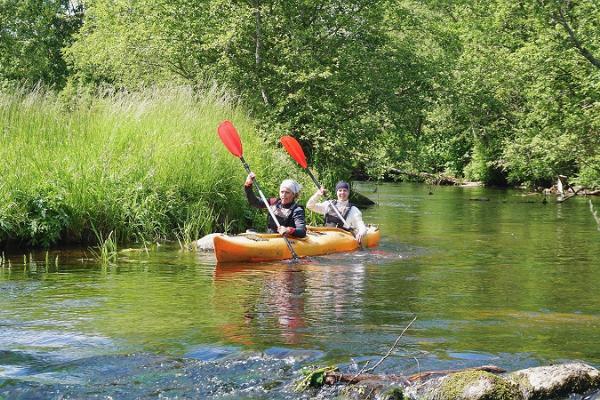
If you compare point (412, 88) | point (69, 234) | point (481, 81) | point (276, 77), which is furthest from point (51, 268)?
point (481, 81)

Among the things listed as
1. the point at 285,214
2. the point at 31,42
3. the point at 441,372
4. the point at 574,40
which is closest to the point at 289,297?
the point at 441,372

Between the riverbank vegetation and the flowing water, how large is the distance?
90cm

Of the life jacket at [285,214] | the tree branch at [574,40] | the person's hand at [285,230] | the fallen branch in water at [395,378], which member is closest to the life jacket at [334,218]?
the life jacket at [285,214]

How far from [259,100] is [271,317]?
12.5 metres

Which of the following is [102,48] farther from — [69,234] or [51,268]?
[51,268]

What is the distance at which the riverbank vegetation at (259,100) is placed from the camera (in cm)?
1060

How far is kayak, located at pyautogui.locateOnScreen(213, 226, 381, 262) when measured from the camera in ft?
31.1

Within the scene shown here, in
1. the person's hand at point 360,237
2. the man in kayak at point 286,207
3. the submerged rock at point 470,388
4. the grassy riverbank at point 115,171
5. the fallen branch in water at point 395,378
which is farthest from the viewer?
the person's hand at point 360,237

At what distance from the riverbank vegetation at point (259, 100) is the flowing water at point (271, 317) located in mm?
900

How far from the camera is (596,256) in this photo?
11016 millimetres

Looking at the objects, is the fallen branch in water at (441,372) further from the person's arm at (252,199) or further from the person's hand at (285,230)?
the person's arm at (252,199)

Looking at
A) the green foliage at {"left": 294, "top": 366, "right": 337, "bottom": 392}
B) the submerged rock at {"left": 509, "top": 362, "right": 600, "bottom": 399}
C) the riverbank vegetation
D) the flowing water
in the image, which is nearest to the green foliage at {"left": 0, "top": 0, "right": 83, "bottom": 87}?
the riverbank vegetation

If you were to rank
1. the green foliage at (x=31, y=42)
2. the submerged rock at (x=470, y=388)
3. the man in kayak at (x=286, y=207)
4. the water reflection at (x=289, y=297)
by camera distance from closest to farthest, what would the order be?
1. the submerged rock at (x=470, y=388)
2. the water reflection at (x=289, y=297)
3. the man in kayak at (x=286, y=207)
4. the green foliage at (x=31, y=42)

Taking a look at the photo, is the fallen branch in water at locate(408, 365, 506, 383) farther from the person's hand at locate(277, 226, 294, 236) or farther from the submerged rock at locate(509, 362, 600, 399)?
the person's hand at locate(277, 226, 294, 236)
